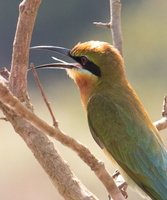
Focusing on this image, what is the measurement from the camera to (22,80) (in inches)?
63.0

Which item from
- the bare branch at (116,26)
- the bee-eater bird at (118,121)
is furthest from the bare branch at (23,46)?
the bare branch at (116,26)

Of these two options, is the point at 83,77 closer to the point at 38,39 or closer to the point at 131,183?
the point at 131,183

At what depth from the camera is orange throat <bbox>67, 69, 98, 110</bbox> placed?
1.94 meters

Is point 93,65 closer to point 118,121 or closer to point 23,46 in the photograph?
point 118,121

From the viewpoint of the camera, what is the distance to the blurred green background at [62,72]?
6.39 meters

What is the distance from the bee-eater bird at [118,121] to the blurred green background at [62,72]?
12.8 ft

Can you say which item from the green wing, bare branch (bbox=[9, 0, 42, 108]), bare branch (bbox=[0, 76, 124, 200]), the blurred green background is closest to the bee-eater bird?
the green wing

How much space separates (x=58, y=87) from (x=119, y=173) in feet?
22.1

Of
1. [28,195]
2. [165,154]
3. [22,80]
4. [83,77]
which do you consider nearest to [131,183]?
[165,154]

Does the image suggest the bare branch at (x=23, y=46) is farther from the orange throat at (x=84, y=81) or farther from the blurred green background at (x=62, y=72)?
the blurred green background at (x=62, y=72)

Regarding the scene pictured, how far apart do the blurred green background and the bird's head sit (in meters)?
3.88

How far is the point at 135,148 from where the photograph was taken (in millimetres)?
1877

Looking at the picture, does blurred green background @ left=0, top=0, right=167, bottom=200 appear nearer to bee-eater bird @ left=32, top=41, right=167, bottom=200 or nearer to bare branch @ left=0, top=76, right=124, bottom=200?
bee-eater bird @ left=32, top=41, right=167, bottom=200

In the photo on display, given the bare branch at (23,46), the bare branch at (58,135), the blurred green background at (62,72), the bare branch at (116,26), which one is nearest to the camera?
the bare branch at (58,135)
